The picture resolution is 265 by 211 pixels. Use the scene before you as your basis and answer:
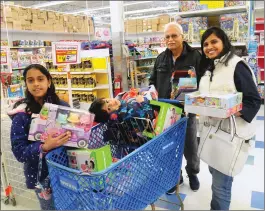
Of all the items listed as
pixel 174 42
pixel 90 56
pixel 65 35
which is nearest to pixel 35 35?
pixel 65 35

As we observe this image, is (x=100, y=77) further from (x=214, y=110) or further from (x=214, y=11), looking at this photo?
(x=214, y=110)

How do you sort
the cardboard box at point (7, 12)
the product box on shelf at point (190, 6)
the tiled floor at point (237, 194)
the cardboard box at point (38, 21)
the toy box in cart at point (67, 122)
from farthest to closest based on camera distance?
the cardboard box at point (38, 21) → the cardboard box at point (7, 12) → the product box on shelf at point (190, 6) → the tiled floor at point (237, 194) → the toy box in cart at point (67, 122)

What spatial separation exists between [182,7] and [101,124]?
282 centimetres

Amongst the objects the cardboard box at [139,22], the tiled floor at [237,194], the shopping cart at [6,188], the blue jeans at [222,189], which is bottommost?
the tiled floor at [237,194]

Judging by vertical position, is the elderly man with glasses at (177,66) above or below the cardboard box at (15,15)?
below

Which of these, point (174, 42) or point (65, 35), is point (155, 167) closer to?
point (174, 42)

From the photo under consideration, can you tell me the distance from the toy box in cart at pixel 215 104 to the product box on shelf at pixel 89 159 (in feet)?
2.01

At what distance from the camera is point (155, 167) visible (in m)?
1.67

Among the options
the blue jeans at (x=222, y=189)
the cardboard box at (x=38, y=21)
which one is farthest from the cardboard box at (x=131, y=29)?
the blue jeans at (x=222, y=189)

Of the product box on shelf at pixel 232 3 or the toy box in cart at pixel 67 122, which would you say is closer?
the toy box in cart at pixel 67 122

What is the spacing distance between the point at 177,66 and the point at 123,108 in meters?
0.94

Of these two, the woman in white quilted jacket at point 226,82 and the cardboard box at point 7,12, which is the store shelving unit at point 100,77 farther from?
the woman in white quilted jacket at point 226,82

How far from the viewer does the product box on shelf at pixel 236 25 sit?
11.8 feet

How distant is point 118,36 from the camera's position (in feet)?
18.6
